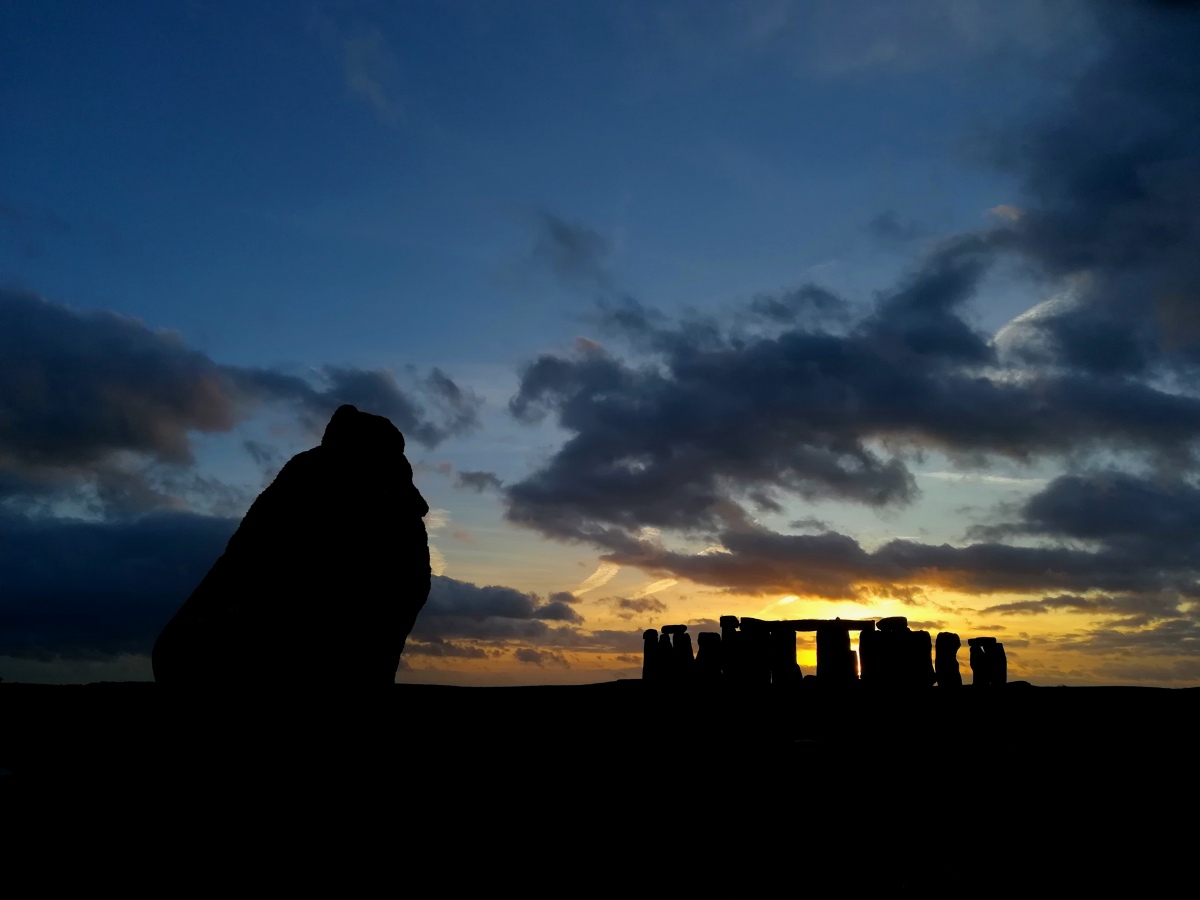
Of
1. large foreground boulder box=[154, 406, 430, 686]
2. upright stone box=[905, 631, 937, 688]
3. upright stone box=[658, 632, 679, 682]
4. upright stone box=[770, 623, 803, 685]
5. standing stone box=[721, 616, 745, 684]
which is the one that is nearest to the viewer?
large foreground boulder box=[154, 406, 430, 686]

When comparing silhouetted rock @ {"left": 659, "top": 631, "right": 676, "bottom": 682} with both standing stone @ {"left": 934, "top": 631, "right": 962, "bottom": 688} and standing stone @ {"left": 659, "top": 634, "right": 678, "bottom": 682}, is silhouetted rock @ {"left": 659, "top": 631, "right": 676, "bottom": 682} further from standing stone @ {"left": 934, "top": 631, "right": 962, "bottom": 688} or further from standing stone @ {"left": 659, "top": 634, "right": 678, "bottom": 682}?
standing stone @ {"left": 934, "top": 631, "right": 962, "bottom": 688}

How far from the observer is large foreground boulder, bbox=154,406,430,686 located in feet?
46.8

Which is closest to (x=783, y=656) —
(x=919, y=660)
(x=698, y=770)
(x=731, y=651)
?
(x=731, y=651)

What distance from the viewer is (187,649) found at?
1417cm

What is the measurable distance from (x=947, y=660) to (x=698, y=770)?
9.89 metres

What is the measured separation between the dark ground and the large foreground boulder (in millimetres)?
545

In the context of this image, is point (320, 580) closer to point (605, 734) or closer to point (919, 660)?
point (605, 734)

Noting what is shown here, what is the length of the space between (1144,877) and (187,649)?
13.7 m

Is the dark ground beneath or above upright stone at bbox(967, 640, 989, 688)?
beneath

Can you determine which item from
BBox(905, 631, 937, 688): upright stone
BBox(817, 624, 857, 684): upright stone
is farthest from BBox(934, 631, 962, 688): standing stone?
BBox(817, 624, 857, 684): upright stone

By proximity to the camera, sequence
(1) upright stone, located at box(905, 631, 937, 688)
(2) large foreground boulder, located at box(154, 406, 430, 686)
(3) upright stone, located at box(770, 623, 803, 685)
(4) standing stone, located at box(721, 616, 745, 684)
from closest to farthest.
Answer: (2) large foreground boulder, located at box(154, 406, 430, 686), (1) upright stone, located at box(905, 631, 937, 688), (3) upright stone, located at box(770, 623, 803, 685), (4) standing stone, located at box(721, 616, 745, 684)

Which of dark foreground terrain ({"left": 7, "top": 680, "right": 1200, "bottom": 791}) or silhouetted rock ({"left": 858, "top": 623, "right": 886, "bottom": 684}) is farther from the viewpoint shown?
silhouetted rock ({"left": 858, "top": 623, "right": 886, "bottom": 684})

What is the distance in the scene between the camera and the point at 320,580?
15.1m

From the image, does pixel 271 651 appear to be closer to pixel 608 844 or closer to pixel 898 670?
pixel 608 844
